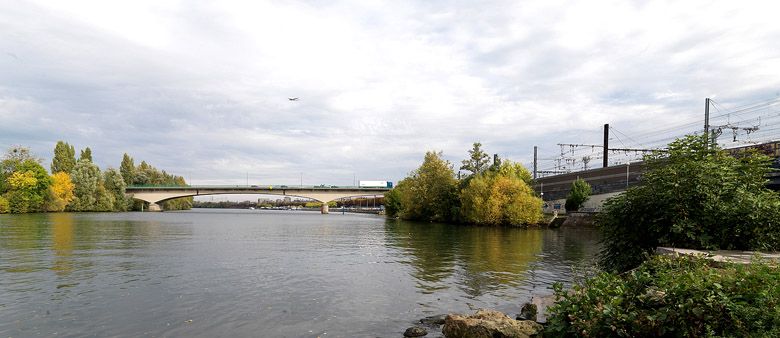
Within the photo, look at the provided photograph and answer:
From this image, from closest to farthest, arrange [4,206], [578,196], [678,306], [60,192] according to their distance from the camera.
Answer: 1. [678,306]
2. [578,196]
3. [4,206]
4. [60,192]

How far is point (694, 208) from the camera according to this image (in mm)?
15250

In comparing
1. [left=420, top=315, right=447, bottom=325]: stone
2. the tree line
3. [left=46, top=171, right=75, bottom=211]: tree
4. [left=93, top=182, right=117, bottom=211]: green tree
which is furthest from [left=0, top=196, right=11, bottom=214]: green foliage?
[left=420, top=315, right=447, bottom=325]: stone

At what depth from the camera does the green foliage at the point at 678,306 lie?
7199 millimetres

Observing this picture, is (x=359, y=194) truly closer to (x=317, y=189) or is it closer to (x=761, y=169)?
(x=317, y=189)

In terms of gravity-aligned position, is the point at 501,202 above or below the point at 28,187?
below

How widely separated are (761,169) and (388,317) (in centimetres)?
1435

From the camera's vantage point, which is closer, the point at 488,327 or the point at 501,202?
the point at 488,327

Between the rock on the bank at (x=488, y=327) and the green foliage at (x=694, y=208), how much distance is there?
20.4 feet

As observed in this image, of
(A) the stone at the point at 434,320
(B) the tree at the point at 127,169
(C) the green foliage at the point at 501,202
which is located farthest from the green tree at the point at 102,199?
(A) the stone at the point at 434,320

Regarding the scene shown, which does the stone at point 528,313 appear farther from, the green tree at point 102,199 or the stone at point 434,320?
the green tree at point 102,199

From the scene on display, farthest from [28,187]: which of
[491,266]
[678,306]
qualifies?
[678,306]

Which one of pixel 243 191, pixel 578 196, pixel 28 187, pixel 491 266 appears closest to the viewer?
pixel 491 266

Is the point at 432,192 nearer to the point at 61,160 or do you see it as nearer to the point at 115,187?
the point at 115,187

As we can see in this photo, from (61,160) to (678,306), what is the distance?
144371mm
